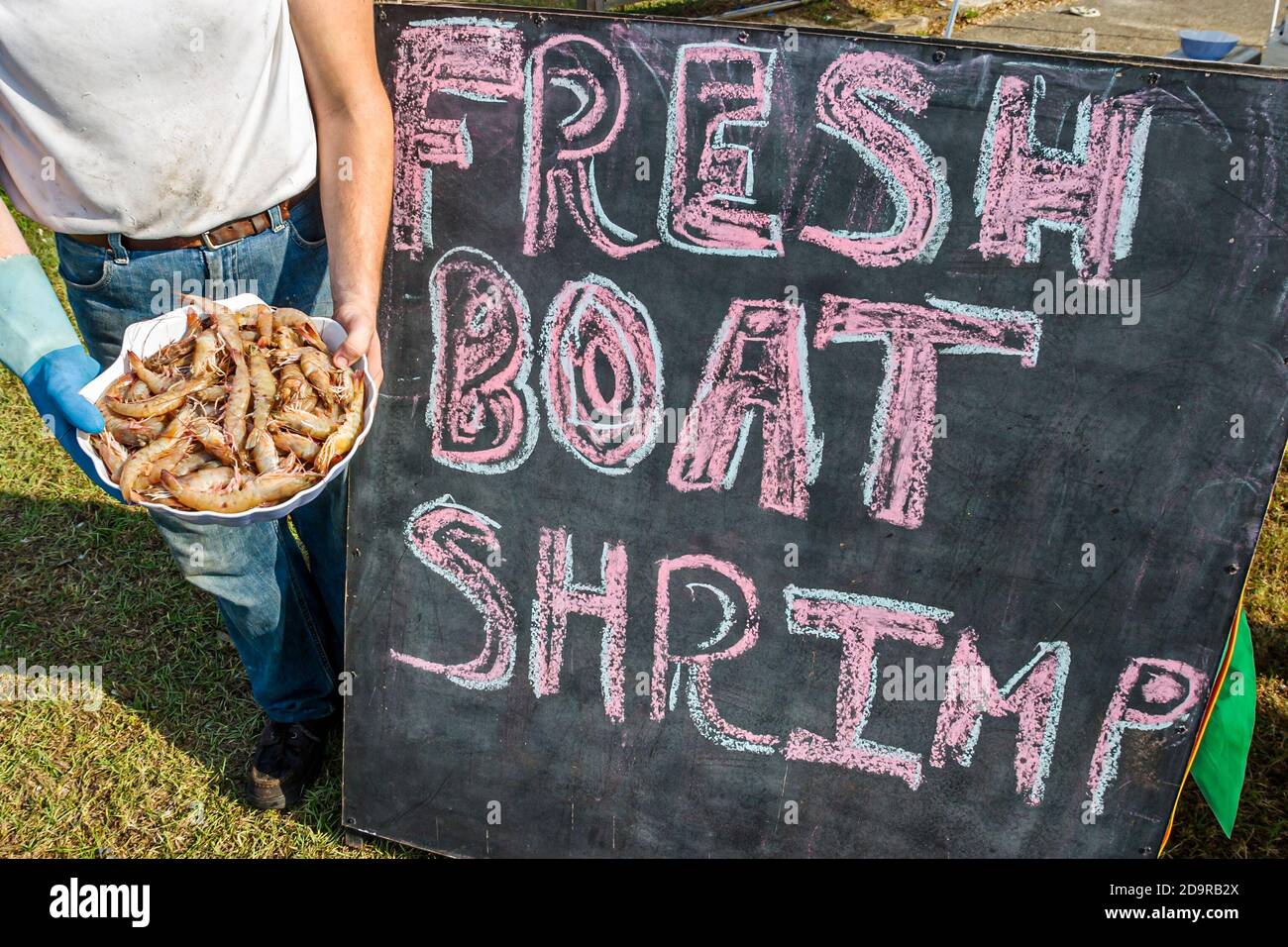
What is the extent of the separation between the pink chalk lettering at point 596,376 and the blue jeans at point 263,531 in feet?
1.98

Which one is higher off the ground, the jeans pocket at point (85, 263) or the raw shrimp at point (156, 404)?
the jeans pocket at point (85, 263)

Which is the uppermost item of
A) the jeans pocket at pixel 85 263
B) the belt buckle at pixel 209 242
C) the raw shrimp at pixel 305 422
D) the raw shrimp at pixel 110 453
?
the belt buckle at pixel 209 242

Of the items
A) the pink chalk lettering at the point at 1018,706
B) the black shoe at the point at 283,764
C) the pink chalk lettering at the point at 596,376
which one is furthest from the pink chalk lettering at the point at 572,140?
the black shoe at the point at 283,764

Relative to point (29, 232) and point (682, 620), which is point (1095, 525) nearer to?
point (682, 620)

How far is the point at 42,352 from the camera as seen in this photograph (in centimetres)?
202

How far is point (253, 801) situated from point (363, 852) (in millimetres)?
368

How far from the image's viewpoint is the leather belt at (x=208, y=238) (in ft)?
7.26

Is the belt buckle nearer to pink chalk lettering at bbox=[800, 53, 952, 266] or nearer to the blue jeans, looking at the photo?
the blue jeans

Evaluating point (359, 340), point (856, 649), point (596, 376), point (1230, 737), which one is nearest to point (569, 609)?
point (596, 376)

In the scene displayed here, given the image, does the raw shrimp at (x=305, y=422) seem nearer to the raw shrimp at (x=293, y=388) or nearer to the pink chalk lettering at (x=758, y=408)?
the raw shrimp at (x=293, y=388)

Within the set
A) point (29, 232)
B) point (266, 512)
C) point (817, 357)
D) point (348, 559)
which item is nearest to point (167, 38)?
point (266, 512)

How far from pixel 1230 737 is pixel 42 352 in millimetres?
2583

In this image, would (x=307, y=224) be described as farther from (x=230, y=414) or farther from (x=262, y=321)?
(x=230, y=414)

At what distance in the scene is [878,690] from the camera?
Result: 227 centimetres
